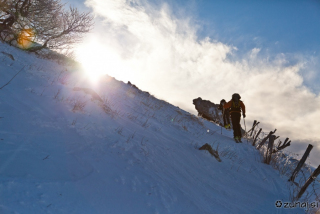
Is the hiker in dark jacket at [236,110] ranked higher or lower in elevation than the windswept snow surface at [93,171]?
higher

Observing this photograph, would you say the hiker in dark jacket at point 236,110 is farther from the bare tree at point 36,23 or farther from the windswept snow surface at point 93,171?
the bare tree at point 36,23

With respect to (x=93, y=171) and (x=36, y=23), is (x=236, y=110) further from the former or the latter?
(x=36, y=23)

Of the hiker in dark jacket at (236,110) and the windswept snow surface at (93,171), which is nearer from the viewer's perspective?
the windswept snow surface at (93,171)

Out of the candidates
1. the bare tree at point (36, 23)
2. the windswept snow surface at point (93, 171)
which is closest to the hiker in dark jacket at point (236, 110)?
the windswept snow surface at point (93, 171)

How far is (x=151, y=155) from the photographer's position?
3.12 meters

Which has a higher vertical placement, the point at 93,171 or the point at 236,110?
the point at 236,110

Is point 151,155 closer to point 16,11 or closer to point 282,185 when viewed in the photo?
point 282,185

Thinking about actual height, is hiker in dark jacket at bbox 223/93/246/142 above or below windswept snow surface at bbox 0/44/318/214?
above

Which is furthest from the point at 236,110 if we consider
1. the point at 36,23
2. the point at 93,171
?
the point at 36,23

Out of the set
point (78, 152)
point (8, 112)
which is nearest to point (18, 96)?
point (8, 112)

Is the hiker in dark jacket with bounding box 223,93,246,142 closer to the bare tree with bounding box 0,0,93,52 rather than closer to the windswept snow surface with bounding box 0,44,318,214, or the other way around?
the windswept snow surface with bounding box 0,44,318,214

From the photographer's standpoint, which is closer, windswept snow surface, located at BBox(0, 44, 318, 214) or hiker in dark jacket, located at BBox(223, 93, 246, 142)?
windswept snow surface, located at BBox(0, 44, 318, 214)

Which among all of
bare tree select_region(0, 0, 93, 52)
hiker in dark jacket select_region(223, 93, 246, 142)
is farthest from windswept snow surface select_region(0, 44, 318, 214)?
bare tree select_region(0, 0, 93, 52)

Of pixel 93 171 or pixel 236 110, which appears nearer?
pixel 93 171
